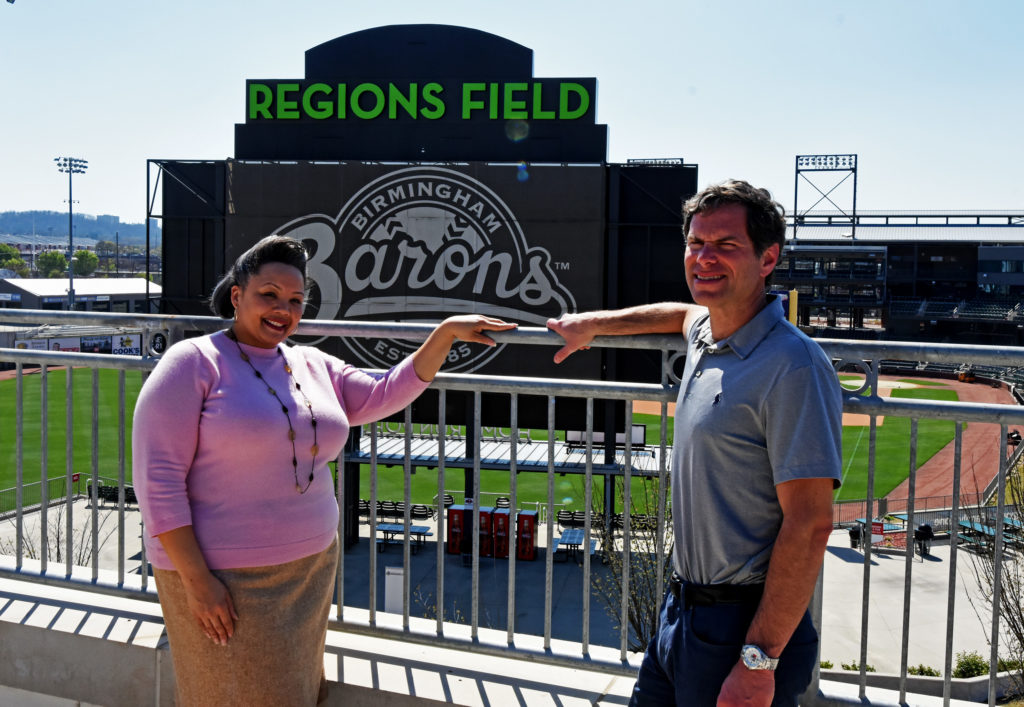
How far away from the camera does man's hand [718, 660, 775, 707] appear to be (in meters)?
2.02

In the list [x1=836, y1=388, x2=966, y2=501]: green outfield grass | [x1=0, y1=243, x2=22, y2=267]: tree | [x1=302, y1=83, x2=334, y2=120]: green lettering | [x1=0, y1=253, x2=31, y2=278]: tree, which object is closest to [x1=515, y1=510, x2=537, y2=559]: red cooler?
[x1=836, y1=388, x2=966, y2=501]: green outfield grass

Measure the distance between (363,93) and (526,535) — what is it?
11694mm

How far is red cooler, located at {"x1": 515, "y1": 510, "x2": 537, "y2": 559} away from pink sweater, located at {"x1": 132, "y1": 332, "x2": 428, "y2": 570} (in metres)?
17.4

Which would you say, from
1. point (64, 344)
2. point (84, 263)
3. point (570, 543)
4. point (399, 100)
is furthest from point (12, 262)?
point (570, 543)

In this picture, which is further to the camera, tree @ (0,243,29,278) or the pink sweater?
tree @ (0,243,29,278)

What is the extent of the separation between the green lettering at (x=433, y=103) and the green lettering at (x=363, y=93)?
1.06 meters

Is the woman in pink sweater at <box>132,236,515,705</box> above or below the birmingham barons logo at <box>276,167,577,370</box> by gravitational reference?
below

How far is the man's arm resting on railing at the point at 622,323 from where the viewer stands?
283cm

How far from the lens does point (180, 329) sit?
361 cm

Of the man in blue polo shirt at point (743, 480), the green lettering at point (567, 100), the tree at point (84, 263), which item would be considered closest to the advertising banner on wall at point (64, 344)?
the green lettering at point (567, 100)

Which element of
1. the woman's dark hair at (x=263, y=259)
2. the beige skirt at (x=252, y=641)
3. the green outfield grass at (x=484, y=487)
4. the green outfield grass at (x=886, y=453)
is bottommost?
the green outfield grass at (x=484, y=487)

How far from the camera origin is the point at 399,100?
2273cm

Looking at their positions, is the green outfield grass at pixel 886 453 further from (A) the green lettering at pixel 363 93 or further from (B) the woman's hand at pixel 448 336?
(B) the woman's hand at pixel 448 336

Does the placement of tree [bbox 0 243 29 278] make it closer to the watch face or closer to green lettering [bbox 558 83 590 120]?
green lettering [bbox 558 83 590 120]
